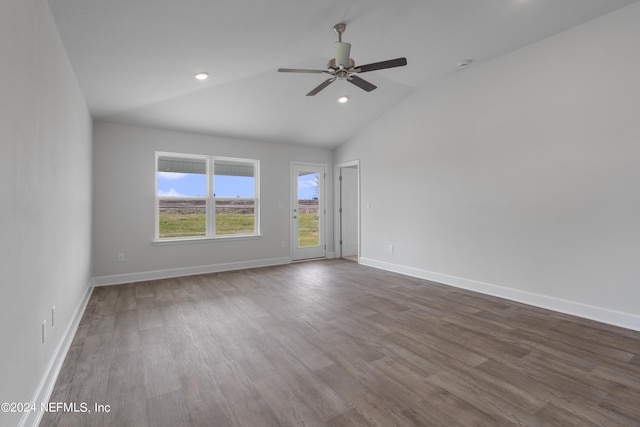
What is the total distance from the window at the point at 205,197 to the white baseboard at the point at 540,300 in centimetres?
330

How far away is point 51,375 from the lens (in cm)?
200

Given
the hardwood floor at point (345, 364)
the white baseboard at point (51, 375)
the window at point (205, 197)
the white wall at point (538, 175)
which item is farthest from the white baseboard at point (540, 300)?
the white baseboard at point (51, 375)

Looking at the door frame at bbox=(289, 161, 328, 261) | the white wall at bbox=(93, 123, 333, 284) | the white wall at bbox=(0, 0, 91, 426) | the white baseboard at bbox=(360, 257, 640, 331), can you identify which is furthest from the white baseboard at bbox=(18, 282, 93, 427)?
the white baseboard at bbox=(360, 257, 640, 331)

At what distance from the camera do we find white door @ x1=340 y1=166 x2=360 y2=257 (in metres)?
7.01

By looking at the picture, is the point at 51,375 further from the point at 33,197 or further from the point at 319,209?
the point at 319,209

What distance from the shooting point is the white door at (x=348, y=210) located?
23.0 ft

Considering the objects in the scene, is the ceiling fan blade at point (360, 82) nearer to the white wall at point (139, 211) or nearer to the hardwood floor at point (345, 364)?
the hardwood floor at point (345, 364)

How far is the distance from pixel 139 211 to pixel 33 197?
3.34m

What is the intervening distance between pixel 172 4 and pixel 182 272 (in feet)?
13.6

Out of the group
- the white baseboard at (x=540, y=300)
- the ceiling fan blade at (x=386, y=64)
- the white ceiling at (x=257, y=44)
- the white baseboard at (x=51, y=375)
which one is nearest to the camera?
the white baseboard at (x=51, y=375)

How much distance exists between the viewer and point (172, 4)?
2.21 metres

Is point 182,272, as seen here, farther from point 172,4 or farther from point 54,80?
point 172,4

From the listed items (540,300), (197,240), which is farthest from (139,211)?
(540,300)

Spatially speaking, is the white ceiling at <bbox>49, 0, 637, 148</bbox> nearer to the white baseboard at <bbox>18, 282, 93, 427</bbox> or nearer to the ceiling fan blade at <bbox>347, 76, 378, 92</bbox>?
the ceiling fan blade at <bbox>347, 76, 378, 92</bbox>
